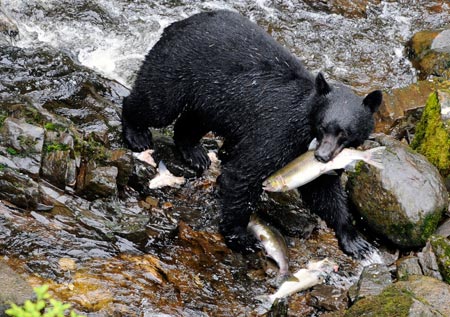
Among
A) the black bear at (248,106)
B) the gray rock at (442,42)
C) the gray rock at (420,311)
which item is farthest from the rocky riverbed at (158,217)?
the gray rock at (442,42)

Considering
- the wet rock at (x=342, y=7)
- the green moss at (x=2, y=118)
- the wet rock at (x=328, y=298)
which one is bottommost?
the wet rock at (x=328, y=298)

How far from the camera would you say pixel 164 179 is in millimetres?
6930

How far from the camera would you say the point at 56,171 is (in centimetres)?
602

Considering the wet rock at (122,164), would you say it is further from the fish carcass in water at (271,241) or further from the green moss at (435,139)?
the green moss at (435,139)

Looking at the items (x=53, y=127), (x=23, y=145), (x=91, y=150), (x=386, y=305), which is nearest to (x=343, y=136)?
(x=386, y=305)

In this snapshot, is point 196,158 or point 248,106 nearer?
point 248,106

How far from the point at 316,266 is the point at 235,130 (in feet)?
5.11

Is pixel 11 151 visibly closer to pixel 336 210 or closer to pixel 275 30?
pixel 336 210

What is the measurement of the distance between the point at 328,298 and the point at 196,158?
7.86ft

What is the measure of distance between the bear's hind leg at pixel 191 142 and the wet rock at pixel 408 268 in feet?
8.21

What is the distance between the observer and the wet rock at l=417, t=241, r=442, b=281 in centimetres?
574

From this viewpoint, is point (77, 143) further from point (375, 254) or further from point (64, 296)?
point (375, 254)

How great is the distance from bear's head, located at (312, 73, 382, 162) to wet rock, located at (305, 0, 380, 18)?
22.9 ft

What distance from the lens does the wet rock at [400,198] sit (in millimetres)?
6520
